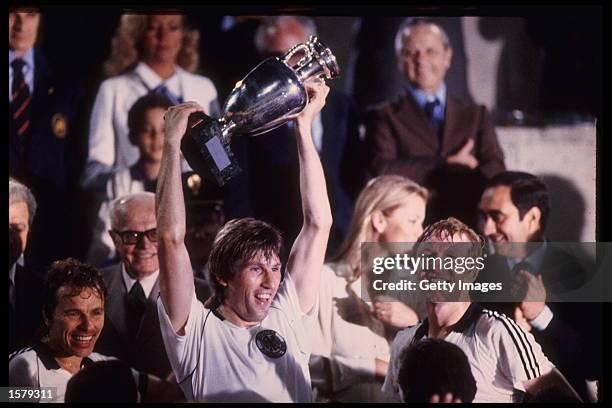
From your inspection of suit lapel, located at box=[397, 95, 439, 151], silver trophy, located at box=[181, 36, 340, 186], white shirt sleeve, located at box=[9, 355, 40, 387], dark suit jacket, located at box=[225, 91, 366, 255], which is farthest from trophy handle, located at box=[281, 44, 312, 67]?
white shirt sleeve, located at box=[9, 355, 40, 387]

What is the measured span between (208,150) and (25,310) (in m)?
0.92

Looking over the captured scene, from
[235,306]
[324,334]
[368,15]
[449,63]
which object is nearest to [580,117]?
[449,63]

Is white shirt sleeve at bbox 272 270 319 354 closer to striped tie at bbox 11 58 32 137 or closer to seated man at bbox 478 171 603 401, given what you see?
seated man at bbox 478 171 603 401

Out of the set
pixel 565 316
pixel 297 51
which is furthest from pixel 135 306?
pixel 565 316

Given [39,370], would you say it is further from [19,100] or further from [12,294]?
[19,100]

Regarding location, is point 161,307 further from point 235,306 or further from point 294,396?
point 294,396

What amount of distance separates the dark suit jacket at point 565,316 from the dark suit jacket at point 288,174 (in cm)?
60

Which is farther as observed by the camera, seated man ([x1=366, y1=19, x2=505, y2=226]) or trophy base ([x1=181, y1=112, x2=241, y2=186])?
seated man ([x1=366, y1=19, x2=505, y2=226])

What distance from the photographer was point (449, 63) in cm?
306

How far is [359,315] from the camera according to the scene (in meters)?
3.02

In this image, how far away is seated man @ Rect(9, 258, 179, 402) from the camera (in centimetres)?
297

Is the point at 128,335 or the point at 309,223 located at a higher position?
the point at 309,223

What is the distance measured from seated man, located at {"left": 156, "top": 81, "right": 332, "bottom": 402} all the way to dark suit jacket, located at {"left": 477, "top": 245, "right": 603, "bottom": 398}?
2.19 ft

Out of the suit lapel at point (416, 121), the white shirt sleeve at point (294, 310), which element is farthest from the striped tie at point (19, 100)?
the suit lapel at point (416, 121)
